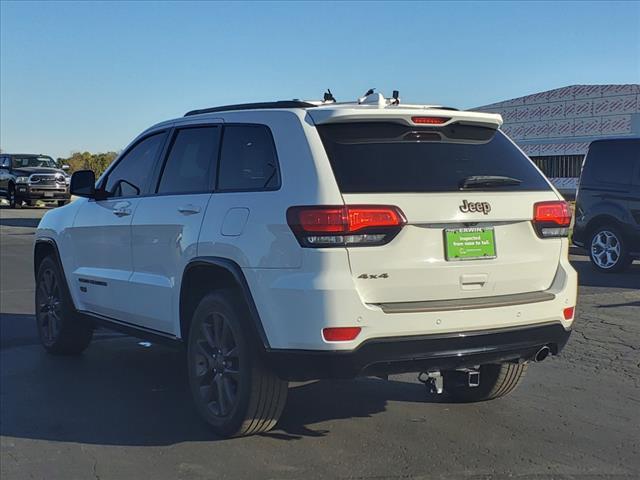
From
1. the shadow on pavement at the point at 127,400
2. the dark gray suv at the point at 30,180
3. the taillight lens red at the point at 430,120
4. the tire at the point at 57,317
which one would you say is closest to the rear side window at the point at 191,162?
the taillight lens red at the point at 430,120

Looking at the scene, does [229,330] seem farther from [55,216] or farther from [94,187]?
[55,216]

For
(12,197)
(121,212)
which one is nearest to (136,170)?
(121,212)

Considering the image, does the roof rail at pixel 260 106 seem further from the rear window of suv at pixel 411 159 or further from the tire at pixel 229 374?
the tire at pixel 229 374

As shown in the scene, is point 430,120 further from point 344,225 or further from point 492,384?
point 492,384

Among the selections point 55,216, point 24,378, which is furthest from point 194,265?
point 55,216

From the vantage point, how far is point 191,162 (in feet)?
17.1

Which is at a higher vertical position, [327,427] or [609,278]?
[609,278]

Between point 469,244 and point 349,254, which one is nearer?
point 349,254

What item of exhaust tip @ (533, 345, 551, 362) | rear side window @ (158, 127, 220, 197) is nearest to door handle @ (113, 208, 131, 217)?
rear side window @ (158, 127, 220, 197)

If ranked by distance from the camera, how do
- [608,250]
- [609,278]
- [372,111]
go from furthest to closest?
[608,250] < [609,278] < [372,111]

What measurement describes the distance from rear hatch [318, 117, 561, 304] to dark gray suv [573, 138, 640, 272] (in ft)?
25.1

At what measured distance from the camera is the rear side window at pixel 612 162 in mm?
11617

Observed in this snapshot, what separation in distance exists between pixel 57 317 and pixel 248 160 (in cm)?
307

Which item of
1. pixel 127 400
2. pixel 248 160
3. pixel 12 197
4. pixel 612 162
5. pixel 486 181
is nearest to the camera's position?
pixel 486 181
